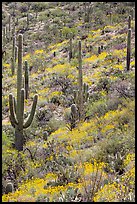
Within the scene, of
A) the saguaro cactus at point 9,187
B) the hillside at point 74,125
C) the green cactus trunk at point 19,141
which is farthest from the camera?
the green cactus trunk at point 19,141

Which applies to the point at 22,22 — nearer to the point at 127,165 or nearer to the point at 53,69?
the point at 53,69

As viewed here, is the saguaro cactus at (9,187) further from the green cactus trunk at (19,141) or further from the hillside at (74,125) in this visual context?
the green cactus trunk at (19,141)

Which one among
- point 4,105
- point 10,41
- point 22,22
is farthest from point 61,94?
point 22,22

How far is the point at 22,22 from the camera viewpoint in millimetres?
35219

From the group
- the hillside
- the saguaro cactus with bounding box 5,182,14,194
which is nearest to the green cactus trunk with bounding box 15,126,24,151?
the hillside

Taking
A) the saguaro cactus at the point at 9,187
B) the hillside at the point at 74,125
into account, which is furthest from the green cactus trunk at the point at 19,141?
the saguaro cactus at the point at 9,187

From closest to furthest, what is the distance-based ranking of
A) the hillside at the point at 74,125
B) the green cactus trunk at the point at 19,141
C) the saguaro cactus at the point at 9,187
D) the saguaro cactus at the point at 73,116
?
the hillside at the point at 74,125 → the saguaro cactus at the point at 9,187 → the green cactus trunk at the point at 19,141 → the saguaro cactus at the point at 73,116

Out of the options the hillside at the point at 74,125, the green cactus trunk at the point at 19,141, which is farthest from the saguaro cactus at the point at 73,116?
the green cactus trunk at the point at 19,141

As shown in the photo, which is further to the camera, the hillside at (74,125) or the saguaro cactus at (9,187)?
the saguaro cactus at (9,187)

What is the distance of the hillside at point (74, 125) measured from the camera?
7113 mm

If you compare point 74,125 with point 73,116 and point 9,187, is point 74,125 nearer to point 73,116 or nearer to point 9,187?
point 73,116

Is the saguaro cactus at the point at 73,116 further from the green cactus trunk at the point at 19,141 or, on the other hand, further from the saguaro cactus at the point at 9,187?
the saguaro cactus at the point at 9,187

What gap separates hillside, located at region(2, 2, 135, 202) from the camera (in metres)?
7.11

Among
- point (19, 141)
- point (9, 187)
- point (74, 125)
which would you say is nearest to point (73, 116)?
point (74, 125)
